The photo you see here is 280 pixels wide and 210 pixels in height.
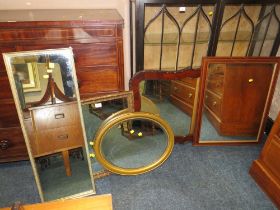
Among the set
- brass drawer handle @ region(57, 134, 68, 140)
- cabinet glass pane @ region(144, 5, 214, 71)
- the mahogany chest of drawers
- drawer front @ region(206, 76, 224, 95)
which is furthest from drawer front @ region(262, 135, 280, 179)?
brass drawer handle @ region(57, 134, 68, 140)

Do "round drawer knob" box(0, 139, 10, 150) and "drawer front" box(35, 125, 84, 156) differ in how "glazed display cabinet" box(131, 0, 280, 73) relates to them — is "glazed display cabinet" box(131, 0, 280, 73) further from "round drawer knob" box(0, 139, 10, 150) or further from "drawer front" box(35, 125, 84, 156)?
"round drawer knob" box(0, 139, 10, 150)

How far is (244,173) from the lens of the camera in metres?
2.06

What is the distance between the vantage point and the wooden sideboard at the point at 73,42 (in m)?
1.57

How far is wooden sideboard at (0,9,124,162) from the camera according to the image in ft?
5.16

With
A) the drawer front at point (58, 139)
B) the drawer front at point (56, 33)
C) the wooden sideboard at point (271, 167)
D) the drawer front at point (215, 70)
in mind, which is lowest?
the wooden sideboard at point (271, 167)

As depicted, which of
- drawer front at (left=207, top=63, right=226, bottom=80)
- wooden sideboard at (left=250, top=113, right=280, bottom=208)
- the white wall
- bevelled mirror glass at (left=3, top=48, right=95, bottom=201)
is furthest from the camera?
drawer front at (left=207, top=63, right=226, bottom=80)

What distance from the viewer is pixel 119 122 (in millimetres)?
1917

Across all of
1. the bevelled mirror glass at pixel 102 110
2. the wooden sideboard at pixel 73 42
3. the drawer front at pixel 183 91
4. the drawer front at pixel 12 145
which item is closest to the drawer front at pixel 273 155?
the drawer front at pixel 183 91

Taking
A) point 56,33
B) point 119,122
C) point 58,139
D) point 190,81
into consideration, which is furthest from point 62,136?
point 190,81

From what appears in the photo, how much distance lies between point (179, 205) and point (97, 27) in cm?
146

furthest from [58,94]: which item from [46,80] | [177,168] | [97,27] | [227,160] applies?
[227,160]

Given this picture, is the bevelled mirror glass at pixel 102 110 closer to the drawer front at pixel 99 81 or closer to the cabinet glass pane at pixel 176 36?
the drawer front at pixel 99 81

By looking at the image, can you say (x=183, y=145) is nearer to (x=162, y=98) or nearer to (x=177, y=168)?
(x=177, y=168)

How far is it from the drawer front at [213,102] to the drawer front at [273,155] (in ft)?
1.77
